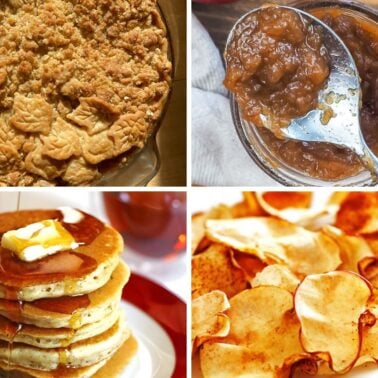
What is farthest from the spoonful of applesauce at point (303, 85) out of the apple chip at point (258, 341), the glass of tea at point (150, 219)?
the apple chip at point (258, 341)

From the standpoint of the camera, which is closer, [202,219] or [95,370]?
[95,370]

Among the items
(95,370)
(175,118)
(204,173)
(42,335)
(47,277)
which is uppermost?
(175,118)

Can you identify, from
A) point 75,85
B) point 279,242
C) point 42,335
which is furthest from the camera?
point 279,242

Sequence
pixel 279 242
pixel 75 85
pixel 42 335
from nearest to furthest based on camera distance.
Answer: pixel 42 335, pixel 75 85, pixel 279 242

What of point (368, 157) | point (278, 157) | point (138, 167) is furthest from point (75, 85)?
point (368, 157)

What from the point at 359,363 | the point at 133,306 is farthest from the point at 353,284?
the point at 133,306

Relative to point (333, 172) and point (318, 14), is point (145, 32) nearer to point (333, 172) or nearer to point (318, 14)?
point (318, 14)

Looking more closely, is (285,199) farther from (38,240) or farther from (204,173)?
(38,240)

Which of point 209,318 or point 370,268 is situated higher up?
point 370,268
